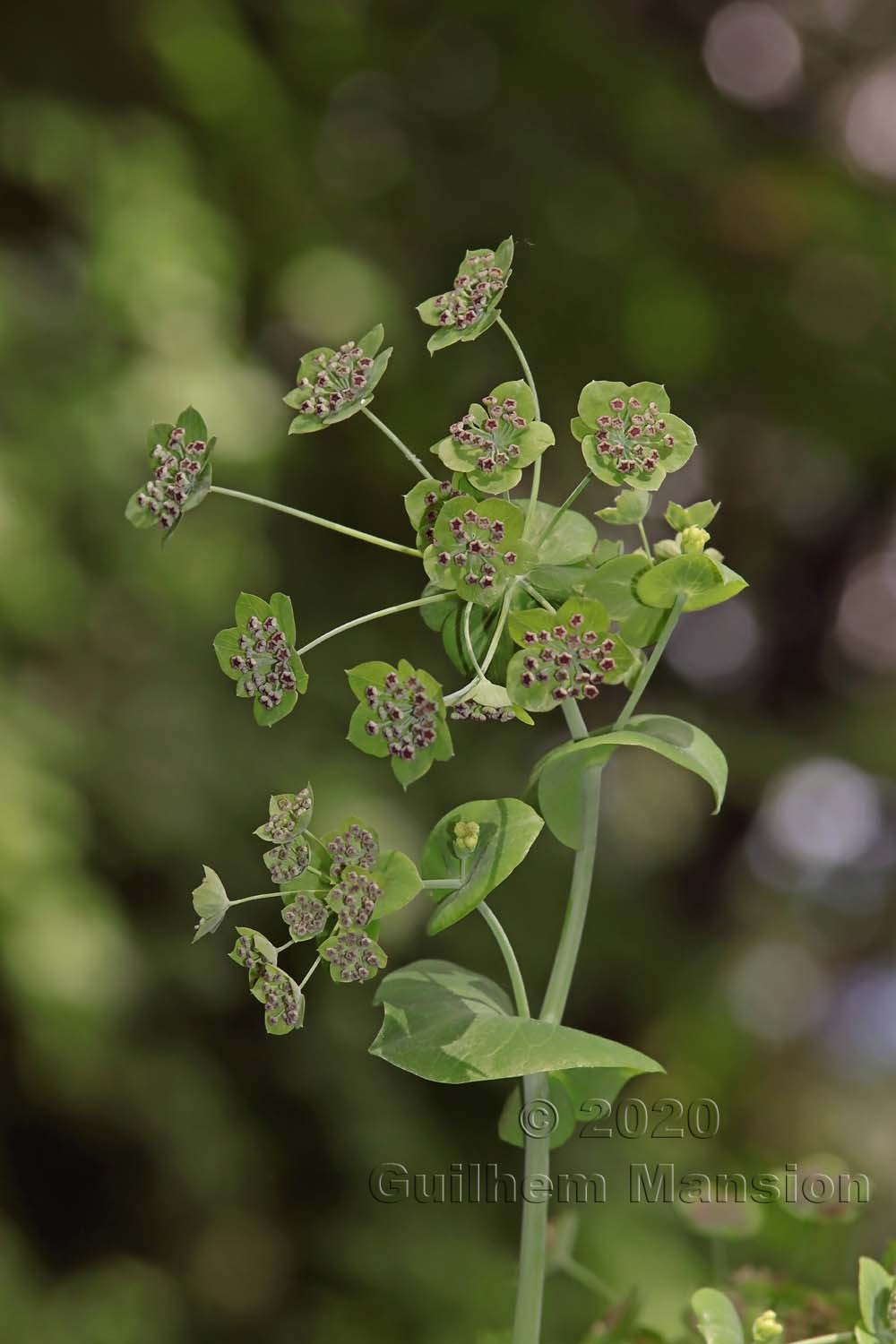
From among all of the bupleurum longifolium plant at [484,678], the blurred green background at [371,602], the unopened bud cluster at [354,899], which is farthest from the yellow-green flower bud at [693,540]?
the blurred green background at [371,602]

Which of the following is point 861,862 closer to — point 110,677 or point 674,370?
point 674,370

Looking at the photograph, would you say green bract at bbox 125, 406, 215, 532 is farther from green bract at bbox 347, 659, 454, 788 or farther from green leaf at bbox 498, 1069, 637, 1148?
green leaf at bbox 498, 1069, 637, 1148

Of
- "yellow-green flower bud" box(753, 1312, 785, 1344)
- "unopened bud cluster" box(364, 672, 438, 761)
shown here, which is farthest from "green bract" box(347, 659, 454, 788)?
"yellow-green flower bud" box(753, 1312, 785, 1344)

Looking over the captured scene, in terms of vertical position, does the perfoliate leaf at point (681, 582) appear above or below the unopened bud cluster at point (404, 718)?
above

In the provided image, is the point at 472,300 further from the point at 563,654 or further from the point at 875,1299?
the point at 875,1299

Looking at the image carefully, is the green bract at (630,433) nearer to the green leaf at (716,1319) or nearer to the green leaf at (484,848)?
the green leaf at (484,848)

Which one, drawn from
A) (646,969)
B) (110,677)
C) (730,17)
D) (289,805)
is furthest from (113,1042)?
(730,17)
